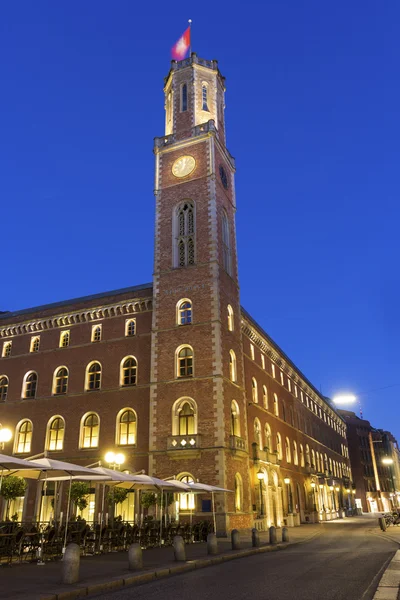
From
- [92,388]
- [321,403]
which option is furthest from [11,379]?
[321,403]

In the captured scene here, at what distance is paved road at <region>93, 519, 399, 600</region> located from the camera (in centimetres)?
1078

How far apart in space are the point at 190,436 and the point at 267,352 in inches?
741

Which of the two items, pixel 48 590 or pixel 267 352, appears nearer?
pixel 48 590

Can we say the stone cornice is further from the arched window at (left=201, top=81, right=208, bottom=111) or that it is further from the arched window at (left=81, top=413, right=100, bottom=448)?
the arched window at (left=201, top=81, right=208, bottom=111)

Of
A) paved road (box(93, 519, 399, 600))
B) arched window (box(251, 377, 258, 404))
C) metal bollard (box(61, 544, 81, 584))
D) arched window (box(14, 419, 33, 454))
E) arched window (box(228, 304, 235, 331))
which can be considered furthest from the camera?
arched window (box(251, 377, 258, 404))

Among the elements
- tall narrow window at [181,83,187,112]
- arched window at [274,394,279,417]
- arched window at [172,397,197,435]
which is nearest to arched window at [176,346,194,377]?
arched window at [172,397,197,435]

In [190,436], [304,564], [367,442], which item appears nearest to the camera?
[304,564]

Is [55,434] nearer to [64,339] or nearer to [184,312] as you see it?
[64,339]

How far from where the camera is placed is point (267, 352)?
48.2 metres

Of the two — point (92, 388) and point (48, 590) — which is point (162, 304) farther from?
point (48, 590)

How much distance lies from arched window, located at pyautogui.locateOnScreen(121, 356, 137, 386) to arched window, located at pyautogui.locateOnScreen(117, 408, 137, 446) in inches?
81.2

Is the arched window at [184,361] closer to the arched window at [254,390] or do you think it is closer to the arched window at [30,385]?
the arched window at [254,390]

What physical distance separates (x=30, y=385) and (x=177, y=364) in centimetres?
1394

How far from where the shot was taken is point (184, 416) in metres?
32.6
